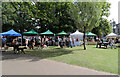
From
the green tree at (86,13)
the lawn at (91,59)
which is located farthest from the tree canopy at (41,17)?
the lawn at (91,59)

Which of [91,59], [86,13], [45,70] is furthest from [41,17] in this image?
[45,70]

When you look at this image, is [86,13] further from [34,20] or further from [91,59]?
[34,20]

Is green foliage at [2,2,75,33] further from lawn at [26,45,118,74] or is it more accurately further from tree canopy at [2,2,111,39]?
lawn at [26,45,118,74]

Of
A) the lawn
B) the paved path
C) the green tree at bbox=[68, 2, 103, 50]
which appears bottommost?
the paved path

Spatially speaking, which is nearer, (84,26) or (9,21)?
(84,26)

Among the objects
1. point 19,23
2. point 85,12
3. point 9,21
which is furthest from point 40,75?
point 19,23

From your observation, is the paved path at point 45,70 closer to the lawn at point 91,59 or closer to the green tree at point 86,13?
the lawn at point 91,59

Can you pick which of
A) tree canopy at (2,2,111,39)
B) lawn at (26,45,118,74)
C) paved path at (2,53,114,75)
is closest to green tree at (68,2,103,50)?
tree canopy at (2,2,111,39)

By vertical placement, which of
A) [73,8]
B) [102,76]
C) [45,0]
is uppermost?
[45,0]

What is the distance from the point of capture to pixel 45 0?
59.5ft

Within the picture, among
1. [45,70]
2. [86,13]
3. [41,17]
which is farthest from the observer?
[41,17]

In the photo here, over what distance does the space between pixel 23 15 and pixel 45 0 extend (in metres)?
10.9

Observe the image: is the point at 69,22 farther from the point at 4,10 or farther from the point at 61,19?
the point at 4,10

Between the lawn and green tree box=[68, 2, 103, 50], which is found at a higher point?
green tree box=[68, 2, 103, 50]
